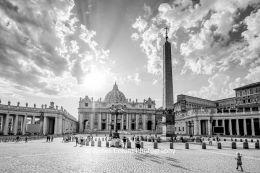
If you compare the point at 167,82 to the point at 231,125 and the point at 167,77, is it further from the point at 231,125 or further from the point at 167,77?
the point at 231,125

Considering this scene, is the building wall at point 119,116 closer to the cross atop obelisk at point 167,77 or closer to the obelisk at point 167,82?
the obelisk at point 167,82

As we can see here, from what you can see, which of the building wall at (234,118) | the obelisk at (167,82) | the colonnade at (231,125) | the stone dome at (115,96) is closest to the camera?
the obelisk at (167,82)

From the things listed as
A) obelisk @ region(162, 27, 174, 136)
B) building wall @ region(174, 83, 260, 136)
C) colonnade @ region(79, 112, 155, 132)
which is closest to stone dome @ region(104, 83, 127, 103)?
colonnade @ region(79, 112, 155, 132)

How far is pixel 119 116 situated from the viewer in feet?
386

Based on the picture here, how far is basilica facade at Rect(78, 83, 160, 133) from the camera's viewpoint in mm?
112562

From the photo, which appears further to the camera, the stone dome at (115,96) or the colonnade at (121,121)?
the stone dome at (115,96)

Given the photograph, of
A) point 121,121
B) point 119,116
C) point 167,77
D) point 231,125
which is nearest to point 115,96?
point 119,116

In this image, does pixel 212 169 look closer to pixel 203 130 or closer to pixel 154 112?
pixel 203 130

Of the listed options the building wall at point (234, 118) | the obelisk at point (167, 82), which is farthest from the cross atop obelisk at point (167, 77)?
the building wall at point (234, 118)

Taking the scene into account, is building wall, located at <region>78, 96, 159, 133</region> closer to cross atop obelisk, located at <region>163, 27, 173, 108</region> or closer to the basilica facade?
the basilica facade

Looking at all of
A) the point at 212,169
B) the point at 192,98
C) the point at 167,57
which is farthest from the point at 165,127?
the point at 192,98

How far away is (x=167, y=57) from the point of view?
32.2 metres

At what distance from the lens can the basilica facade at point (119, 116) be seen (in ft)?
369

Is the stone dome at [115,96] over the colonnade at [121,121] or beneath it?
A: over
